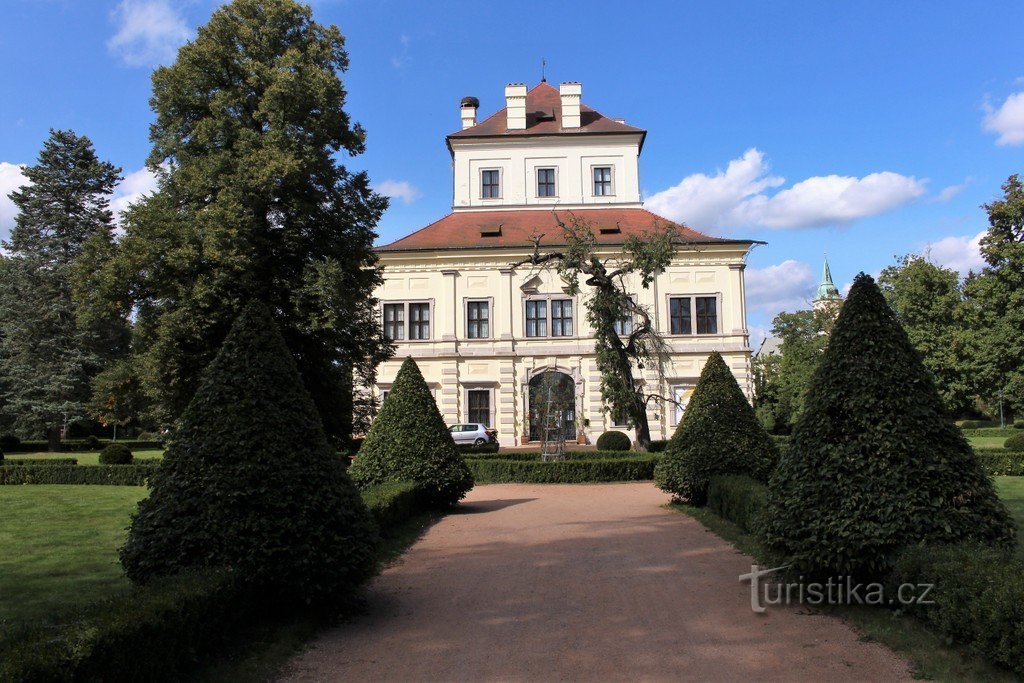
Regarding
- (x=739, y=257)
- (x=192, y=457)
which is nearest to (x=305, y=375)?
(x=192, y=457)

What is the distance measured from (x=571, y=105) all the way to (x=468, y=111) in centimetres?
651

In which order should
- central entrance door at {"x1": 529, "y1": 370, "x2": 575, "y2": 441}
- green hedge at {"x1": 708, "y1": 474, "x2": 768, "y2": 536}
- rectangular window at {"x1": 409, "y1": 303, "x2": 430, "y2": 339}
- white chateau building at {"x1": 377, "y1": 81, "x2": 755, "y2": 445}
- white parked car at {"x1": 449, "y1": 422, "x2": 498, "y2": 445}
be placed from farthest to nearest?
rectangular window at {"x1": 409, "y1": 303, "x2": 430, "y2": 339} → white chateau building at {"x1": 377, "y1": 81, "x2": 755, "y2": 445} → white parked car at {"x1": 449, "y1": 422, "x2": 498, "y2": 445} → central entrance door at {"x1": 529, "y1": 370, "x2": 575, "y2": 441} → green hedge at {"x1": 708, "y1": 474, "x2": 768, "y2": 536}

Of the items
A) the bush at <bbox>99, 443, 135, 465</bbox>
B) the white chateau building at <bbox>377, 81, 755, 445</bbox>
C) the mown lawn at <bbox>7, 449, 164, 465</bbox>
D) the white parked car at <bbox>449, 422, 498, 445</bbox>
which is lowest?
the mown lawn at <bbox>7, 449, 164, 465</bbox>

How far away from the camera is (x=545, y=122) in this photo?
148 feet

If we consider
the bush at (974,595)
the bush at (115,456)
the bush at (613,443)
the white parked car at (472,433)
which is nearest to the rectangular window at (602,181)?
the white parked car at (472,433)

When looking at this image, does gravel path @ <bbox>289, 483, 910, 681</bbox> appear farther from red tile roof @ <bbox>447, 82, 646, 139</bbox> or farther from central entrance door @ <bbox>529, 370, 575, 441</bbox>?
red tile roof @ <bbox>447, 82, 646, 139</bbox>

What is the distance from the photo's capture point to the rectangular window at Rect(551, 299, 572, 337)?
131 ft

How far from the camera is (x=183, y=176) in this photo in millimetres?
19047

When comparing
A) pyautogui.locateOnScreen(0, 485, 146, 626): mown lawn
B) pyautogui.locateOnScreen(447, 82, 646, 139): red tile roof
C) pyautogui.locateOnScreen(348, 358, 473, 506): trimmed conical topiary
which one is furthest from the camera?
pyautogui.locateOnScreen(447, 82, 646, 139): red tile roof

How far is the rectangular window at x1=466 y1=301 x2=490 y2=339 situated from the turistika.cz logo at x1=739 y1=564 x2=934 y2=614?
31797mm

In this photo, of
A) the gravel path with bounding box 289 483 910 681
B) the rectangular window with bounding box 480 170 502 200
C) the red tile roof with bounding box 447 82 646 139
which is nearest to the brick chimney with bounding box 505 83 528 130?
the red tile roof with bounding box 447 82 646 139

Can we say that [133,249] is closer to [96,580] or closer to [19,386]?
[96,580]

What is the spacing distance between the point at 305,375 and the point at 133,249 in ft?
16.1

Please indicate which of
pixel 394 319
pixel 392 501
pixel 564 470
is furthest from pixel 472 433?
pixel 392 501
